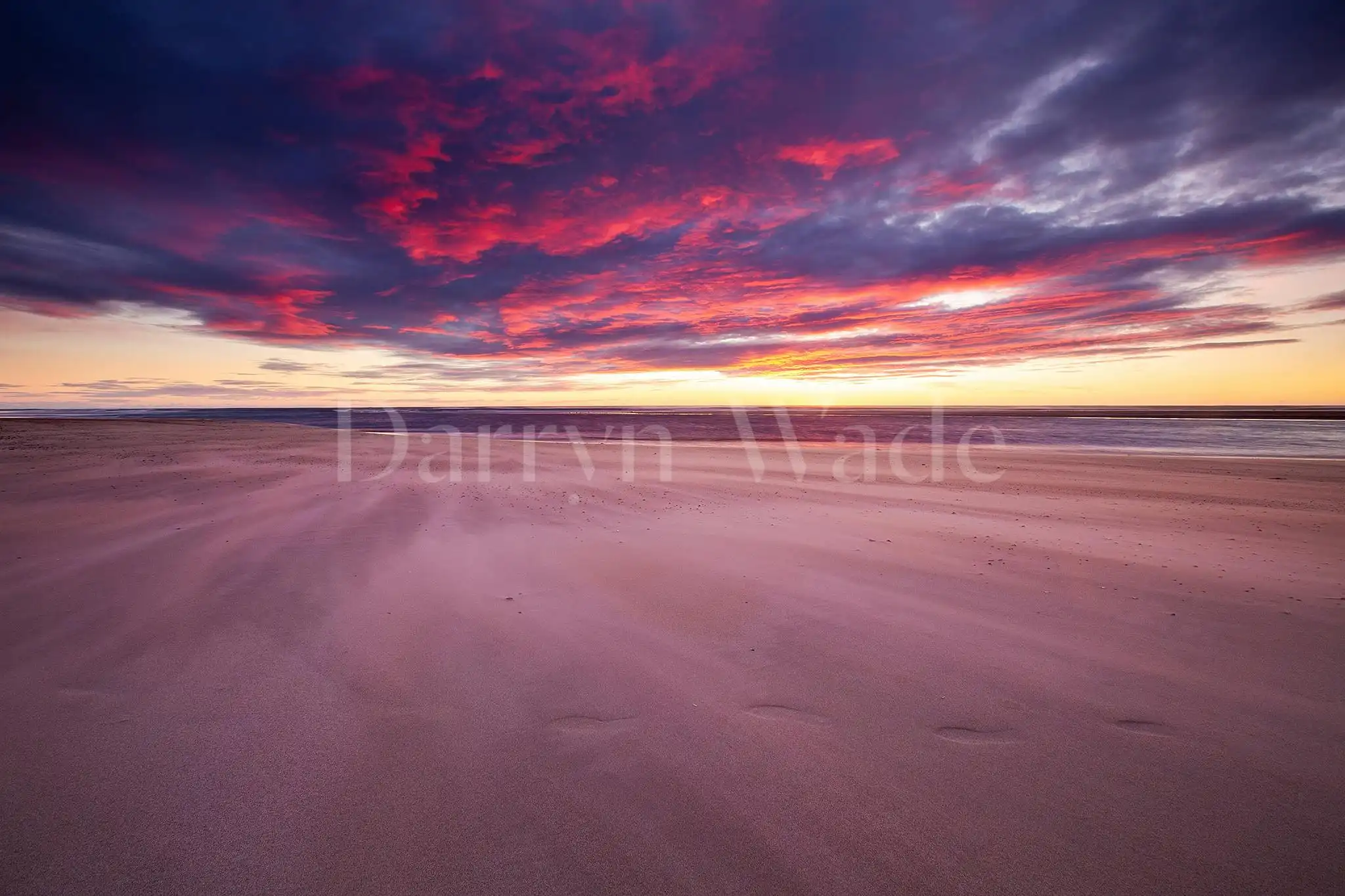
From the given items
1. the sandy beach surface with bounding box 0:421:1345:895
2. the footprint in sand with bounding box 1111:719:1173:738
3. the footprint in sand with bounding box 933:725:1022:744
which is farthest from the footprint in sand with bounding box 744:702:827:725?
the footprint in sand with bounding box 1111:719:1173:738

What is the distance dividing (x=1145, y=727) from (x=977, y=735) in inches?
40.8

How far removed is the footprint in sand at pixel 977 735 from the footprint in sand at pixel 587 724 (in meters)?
1.84

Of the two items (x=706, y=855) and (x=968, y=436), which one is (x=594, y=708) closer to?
(x=706, y=855)

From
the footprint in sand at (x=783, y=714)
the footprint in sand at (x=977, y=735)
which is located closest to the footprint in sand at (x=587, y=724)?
the footprint in sand at (x=783, y=714)

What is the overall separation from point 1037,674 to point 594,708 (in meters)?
3.10

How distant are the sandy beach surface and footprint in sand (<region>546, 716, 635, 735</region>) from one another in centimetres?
2

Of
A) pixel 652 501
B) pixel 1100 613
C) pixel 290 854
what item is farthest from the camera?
pixel 652 501

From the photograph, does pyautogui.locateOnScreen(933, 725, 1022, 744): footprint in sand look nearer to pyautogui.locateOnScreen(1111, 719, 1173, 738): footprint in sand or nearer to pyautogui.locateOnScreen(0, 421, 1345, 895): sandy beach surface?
pyautogui.locateOnScreen(0, 421, 1345, 895): sandy beach surface

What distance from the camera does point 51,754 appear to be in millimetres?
2787

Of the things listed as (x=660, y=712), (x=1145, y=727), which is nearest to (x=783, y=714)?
(x=660, y=712)

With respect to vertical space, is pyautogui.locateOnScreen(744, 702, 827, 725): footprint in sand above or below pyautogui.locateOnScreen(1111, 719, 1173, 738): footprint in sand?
above

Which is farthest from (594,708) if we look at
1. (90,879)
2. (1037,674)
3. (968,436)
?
(968,436)

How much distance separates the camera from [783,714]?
3.30 m

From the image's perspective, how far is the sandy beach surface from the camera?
7.41 feet
